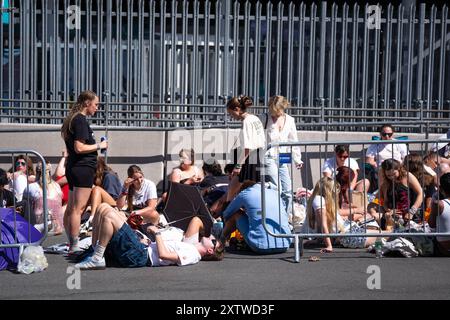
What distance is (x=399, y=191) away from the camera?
406 inches

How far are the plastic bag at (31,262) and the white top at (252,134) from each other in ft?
9.67

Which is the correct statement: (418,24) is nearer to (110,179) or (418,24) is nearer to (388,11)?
(388,11)

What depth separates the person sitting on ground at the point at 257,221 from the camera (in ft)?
32.4

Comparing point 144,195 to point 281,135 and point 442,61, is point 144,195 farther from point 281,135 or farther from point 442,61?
point 442,61

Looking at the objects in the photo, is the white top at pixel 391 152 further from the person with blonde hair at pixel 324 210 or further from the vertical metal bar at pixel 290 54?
the vertical metal bar at pixel 290 54

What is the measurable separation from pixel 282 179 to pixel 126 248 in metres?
2.43

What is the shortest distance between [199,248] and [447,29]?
792 centimetres

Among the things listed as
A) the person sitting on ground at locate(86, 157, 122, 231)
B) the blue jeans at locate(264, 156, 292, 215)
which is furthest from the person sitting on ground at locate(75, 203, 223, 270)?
the person sitting on ground at locate(86, 157, 122, 231)

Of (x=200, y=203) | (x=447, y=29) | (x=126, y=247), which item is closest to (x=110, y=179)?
(x=200, y=203)

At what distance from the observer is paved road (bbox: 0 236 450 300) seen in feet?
25.8

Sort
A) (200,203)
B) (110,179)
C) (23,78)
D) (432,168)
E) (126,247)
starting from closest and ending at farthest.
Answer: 1. (126,247)
2. (200,203)
3. (432,168)
4. (110,179)
5. (23,78)

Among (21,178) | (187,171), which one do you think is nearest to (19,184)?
(21,178)

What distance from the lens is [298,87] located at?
15352mm

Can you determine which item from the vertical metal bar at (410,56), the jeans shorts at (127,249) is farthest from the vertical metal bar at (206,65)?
the jeans shorts at (127,249)
